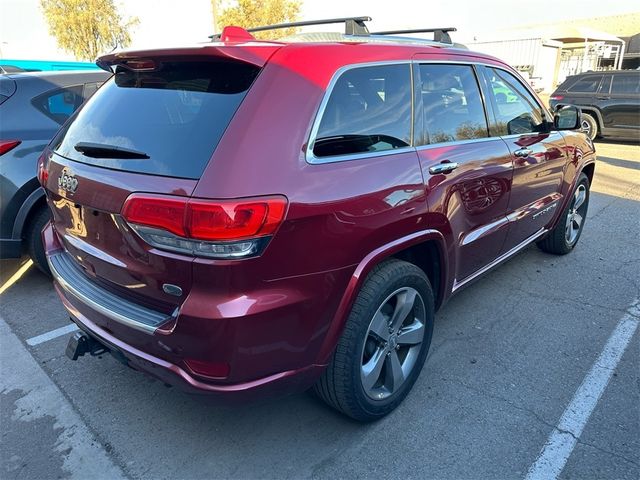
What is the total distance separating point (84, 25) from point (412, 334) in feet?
94.4

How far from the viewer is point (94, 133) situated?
7.49ft

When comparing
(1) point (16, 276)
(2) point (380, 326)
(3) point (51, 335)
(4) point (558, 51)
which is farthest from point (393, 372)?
(4) point (558, 51)

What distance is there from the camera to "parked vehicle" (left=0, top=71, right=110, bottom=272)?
3.74m

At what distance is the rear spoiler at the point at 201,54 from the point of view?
1.93m

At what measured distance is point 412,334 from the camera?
8.60 feet

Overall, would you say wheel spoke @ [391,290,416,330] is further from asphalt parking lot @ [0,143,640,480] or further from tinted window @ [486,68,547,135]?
tinted window @ [486,68,547,135]

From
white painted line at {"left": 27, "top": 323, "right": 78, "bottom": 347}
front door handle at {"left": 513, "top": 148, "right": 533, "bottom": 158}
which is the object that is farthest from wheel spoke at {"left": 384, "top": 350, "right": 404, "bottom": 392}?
white painted line at {"left": 27, "top": 323, "right": 78, "bottom": 347}

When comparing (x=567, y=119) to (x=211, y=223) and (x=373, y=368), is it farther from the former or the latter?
(x=211, y=223)

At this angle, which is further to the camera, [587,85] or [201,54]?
[587,85]

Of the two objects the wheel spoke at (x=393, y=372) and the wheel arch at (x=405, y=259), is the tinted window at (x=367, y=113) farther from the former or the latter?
the wheel spoke at (x=393, y=372)

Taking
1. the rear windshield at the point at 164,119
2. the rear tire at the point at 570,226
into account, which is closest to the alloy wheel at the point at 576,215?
the rear tire at the point at 570,226

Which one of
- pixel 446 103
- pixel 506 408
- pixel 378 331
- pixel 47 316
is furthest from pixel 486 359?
pixel 47 316

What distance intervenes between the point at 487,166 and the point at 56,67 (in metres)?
12.0

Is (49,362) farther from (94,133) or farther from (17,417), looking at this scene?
(94,133)
